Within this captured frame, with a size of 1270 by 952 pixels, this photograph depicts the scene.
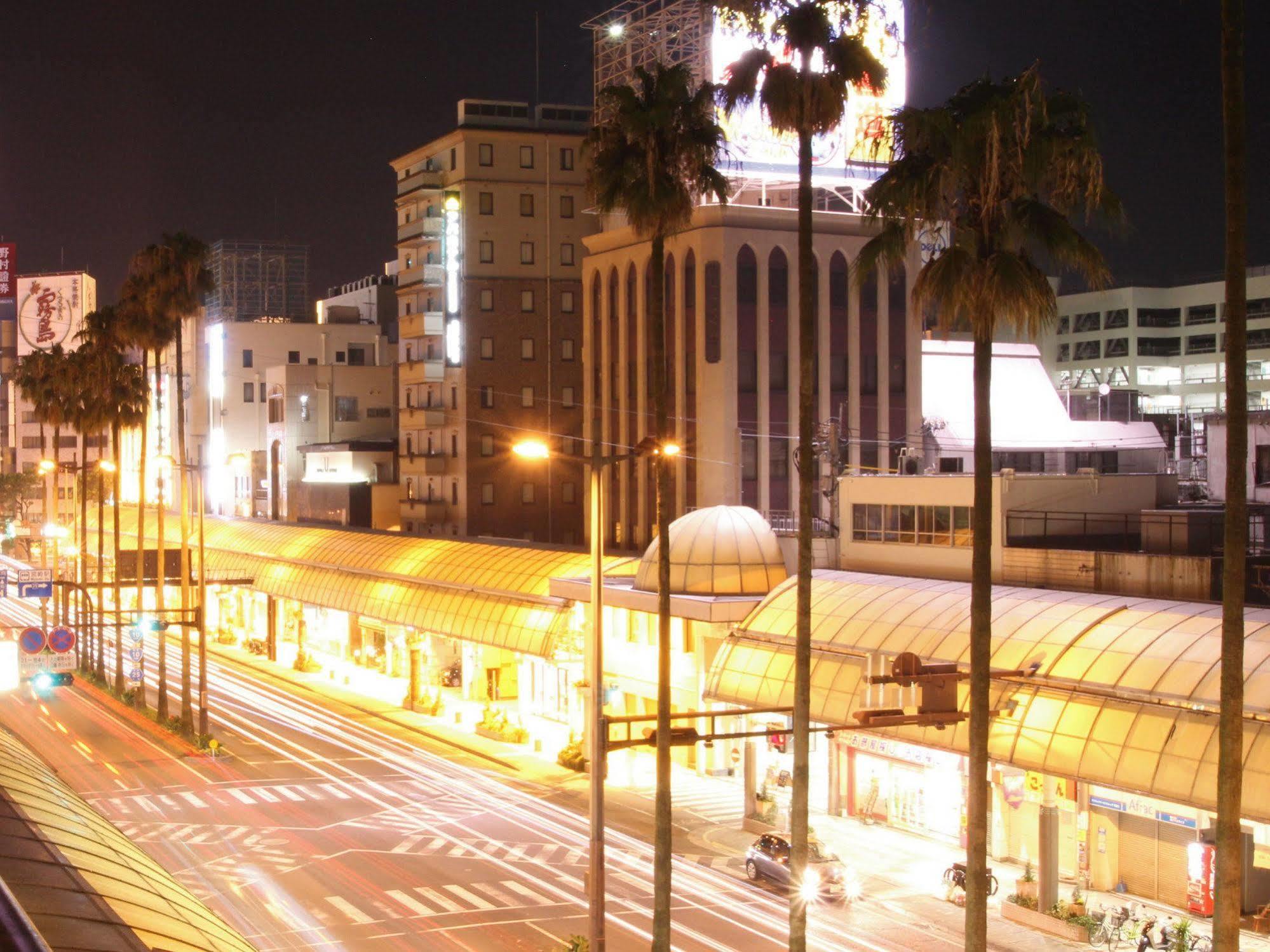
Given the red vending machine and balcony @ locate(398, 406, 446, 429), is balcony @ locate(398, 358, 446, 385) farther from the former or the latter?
the red vending machine

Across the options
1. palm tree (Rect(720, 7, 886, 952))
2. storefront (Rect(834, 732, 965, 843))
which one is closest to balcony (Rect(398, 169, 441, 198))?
storefront (Rect(834, 732, 965, 843))

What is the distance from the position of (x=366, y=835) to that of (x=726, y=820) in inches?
468

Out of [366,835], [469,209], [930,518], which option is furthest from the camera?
[469,209]

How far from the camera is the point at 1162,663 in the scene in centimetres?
3541

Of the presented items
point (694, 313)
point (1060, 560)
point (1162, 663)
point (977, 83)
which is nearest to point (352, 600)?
point (694, 313)

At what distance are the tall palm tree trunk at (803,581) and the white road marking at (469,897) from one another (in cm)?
1264

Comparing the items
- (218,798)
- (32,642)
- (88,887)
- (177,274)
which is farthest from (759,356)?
(88,887)

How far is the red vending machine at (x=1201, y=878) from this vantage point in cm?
3481

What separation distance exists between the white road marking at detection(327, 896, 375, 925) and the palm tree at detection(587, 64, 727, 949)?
931 cm

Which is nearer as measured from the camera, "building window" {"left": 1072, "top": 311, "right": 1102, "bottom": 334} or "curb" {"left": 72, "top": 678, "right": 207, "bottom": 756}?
"curb" {"left": 72, "top": 678, "right": 207, "bottom": 756}

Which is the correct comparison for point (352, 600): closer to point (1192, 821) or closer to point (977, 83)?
point (1192, 821)

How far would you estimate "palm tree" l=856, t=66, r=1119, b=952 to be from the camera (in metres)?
22.2

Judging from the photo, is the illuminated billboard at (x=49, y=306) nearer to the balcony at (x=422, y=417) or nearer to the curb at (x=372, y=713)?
the balcony at (x=422, y=417)

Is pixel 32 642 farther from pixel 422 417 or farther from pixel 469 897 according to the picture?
pixel 422 417
